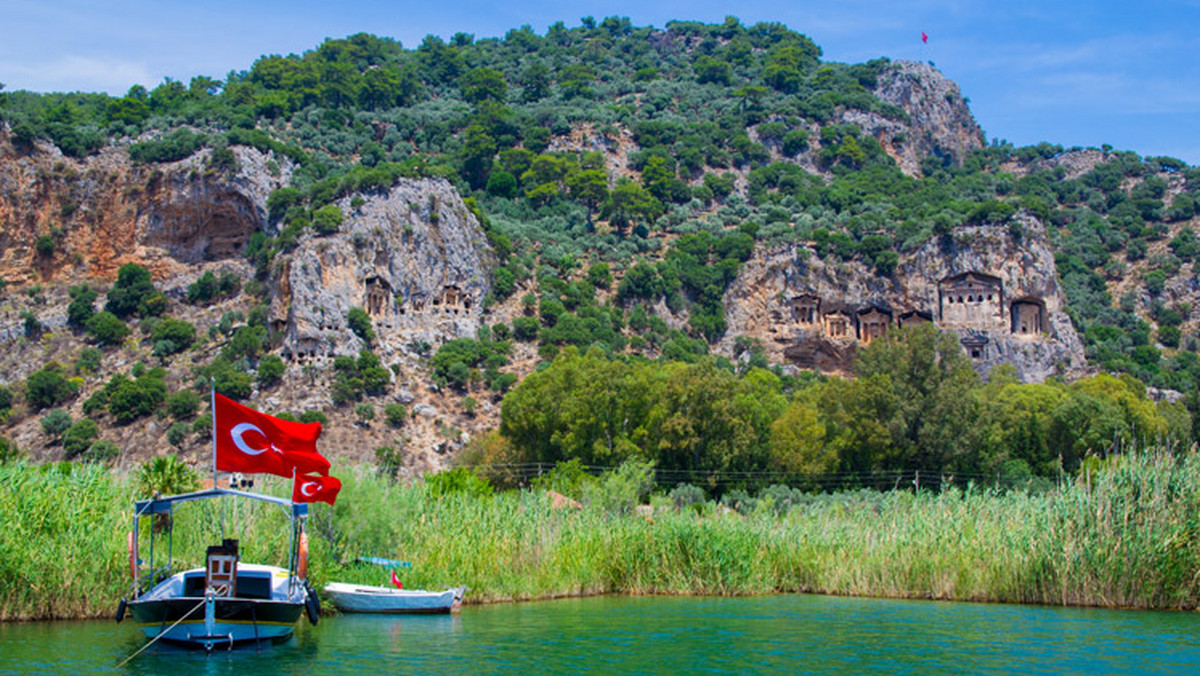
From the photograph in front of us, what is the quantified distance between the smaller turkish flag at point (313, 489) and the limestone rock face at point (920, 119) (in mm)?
126245

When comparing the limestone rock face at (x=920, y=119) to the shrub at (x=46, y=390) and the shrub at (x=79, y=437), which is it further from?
the shrub at (x=79, y=437)

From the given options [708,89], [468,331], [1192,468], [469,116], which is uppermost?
[708,89]

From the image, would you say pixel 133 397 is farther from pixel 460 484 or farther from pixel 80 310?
pixel 460 484

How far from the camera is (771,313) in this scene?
9650 cm

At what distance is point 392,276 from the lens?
81.1m

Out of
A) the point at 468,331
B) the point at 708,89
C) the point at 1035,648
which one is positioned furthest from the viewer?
the point at 708,89

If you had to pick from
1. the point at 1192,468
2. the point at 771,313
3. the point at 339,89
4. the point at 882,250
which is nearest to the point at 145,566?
the point at 1192,468

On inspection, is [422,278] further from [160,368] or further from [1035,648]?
[1035,648]

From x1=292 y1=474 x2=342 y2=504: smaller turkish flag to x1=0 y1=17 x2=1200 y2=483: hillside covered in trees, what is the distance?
22.2 m

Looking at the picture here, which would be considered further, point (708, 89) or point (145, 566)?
point (708, 89)

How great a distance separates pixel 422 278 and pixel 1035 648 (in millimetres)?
67793

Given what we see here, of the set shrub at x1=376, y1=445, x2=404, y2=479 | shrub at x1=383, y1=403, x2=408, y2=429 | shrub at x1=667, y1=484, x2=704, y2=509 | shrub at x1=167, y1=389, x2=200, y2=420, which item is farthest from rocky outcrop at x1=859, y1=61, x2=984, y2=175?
shrub at x1=667, y1=484, x2=704, y2=509

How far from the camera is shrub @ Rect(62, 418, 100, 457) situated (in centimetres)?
6419

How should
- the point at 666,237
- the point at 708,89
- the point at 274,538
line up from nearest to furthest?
the point at 274,538 → the point at 666,237 → the point at 708,89
